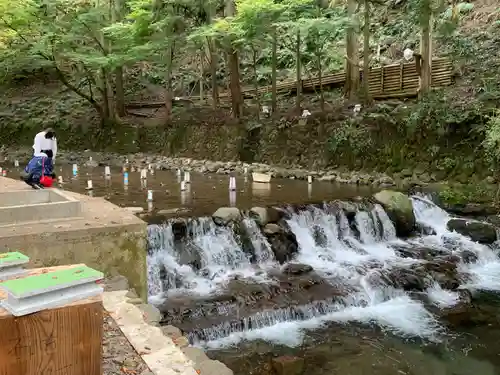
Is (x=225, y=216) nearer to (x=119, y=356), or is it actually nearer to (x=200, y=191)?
(x=200, y=191)

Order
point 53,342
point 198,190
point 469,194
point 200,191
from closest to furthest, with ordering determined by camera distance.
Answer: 1. point 53,342
2. point 469,194
3. point 200,191
4. point 198,190

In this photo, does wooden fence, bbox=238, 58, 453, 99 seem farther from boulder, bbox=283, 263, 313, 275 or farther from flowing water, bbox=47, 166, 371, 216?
boulder, bbox=283, 263, 313, 275

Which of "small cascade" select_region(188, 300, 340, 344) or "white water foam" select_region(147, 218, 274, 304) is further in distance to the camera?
"white water foam" select_region(147, 218, 274, 304)

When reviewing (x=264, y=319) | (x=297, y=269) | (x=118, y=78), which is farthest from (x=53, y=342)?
(x=118, y=78)

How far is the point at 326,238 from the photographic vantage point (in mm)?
11117

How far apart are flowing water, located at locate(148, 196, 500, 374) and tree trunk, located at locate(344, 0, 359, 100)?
284 inches

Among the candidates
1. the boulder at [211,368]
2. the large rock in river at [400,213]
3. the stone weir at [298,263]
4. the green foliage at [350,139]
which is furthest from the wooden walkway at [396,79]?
the boulder at [211,368]

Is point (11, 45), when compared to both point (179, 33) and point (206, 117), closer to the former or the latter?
point (179, 33)

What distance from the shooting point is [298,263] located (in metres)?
9.80

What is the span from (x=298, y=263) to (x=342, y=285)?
1.29 meters

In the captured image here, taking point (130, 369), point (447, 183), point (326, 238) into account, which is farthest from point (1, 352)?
point (447, 183)

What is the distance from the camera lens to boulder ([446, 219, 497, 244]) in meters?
11.2

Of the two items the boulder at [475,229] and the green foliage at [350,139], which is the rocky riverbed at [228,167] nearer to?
the green foliage at [350,139]

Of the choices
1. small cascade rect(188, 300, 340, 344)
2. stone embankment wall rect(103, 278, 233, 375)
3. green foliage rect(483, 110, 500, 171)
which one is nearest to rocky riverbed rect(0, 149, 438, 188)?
green foliage rect(483, 110, 500, 171)
